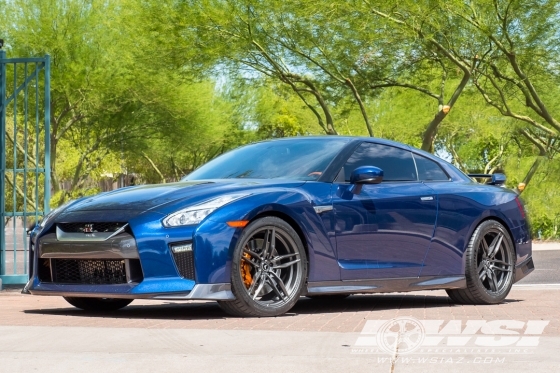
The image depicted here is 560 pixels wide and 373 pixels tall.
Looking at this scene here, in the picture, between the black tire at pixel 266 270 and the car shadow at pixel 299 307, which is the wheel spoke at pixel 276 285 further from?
the car shadow at pixel 299 307

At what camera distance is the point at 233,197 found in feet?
27.7

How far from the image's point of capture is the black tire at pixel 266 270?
8367 mm

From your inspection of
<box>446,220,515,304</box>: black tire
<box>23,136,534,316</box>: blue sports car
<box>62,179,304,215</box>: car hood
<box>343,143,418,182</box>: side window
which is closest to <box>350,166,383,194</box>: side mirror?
<box>23,136,534,316</box>: blue sports car

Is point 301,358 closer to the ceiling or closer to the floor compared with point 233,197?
closer to the floor

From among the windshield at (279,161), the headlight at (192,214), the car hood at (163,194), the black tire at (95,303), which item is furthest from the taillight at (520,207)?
the black tire at (95,303)

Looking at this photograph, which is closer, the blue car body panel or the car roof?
the blue car body panel

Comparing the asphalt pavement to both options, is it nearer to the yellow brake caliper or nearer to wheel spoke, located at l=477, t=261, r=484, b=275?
wheel spoke, located at l=477, t=261, r=484, b=275

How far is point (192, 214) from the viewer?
327 inches

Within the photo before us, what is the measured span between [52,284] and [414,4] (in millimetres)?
18906

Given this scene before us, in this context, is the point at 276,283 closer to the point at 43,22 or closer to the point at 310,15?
the point at 310,15

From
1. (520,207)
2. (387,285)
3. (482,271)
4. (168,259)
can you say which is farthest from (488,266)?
(168,259)

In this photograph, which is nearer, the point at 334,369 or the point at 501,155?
the point at 334,369

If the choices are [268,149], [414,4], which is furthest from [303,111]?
[268,149]

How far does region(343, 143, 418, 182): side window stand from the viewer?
9633mm
